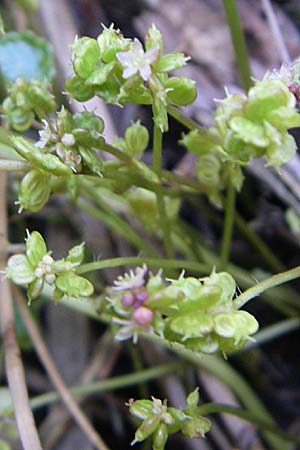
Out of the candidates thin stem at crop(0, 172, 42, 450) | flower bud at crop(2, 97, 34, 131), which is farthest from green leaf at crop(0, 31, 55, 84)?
flower bud at crop(2, 97, 34, 131)

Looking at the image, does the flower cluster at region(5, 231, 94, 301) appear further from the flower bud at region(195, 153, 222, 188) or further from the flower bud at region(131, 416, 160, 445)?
the flower bud at region(195, 153, 222, 188)

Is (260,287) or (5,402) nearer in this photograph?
(260,287)

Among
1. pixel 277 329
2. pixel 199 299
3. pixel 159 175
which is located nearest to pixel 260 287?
pixel 199 299

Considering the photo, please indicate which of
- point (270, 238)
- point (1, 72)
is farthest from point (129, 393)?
point (1, 72)

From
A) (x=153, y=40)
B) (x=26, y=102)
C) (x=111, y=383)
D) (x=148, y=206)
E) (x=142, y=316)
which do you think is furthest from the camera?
(x=111, y=383)

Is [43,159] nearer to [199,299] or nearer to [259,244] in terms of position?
[199,299]

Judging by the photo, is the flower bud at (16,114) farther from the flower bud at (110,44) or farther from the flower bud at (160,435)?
the flower bud at (160,435)

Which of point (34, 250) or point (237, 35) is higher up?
point (237, 35)
